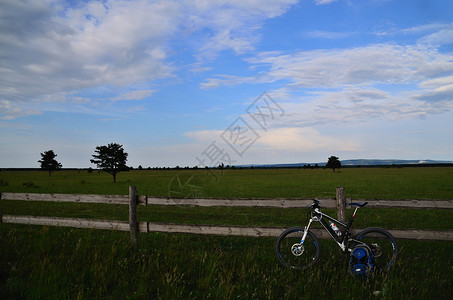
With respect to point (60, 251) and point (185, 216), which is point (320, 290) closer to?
point (60, 251)

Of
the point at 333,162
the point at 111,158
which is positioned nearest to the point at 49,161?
the point at 111,158

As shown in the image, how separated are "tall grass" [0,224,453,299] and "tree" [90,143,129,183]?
4846cm

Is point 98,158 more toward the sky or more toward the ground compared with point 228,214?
more toward the sky

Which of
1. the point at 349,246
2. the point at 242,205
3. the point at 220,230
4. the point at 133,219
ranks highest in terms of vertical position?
the point at 242,205

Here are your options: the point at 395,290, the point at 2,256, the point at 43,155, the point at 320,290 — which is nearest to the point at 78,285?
the point at 2,256

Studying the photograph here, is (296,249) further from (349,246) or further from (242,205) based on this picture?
(242,205)

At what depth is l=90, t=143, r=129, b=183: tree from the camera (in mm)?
53531

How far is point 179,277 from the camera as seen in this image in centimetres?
589

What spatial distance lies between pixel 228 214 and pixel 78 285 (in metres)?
12.2

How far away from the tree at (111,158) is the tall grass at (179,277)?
4846 cm

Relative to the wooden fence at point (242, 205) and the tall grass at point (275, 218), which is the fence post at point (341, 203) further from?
the tall grass at point (275, 218)

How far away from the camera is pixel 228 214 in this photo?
57.1ft

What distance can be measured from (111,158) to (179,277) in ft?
170

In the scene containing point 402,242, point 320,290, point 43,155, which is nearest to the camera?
Result: point 320,290
